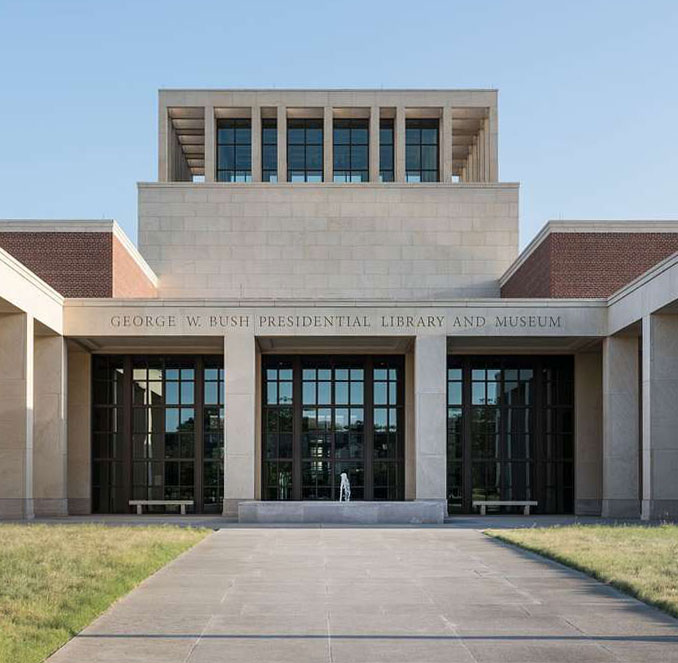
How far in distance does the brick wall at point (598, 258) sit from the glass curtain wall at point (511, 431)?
393 centimetres

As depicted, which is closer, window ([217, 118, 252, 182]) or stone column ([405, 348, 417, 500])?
stone column ([405, 348, 417, 500])

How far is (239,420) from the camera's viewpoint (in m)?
37.8

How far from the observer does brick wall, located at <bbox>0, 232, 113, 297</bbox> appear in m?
40.6

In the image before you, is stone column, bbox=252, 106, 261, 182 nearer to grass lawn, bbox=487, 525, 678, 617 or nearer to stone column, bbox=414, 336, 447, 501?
stone column, bbox=414, 336, 447, 501

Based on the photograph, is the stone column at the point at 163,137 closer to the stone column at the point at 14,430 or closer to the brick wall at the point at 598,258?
the brick wall at the point at 598,258

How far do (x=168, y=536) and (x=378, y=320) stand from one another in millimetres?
15830

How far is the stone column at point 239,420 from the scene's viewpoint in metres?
37.7

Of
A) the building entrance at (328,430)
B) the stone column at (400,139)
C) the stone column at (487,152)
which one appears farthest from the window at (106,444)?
the stone column at (487,152)

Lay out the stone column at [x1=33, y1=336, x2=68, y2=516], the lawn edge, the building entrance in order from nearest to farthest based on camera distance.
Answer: the lawn edge, the stone column at [x1=33, y1=336, x2=68, y2=516], the building entrance

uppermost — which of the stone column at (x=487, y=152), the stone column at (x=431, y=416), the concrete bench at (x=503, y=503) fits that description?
the stone column at (x=487, y=152)

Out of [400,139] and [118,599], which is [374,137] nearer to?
[400,139]

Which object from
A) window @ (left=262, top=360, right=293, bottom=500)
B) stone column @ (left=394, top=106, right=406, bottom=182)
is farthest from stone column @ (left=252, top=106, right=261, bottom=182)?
window @ (left=262, top=360, right=293, bottom=500)

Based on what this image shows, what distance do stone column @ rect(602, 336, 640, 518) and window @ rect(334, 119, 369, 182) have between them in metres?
22.4

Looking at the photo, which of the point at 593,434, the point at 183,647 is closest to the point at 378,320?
the point at 593,434
